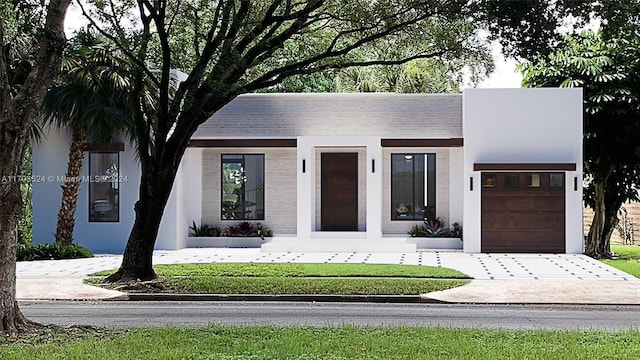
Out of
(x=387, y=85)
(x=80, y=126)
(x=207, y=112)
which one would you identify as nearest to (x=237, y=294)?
(x=207, y=112)

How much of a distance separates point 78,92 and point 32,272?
634cm

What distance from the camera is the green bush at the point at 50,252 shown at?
86.2 feet

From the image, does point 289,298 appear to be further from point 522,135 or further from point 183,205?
point 183,205

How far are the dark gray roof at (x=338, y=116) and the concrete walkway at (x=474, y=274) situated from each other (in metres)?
3.95

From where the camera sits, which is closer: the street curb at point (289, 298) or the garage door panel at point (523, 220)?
the street curb at point (289, 298)

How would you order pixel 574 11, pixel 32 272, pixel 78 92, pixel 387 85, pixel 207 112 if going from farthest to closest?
pixel 387 85 < pixel 78 92 < pixel 32 272 < pixel 207 112 < pixel 574 11

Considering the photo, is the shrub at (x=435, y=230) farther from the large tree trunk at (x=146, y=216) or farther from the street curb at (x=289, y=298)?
the large tree trunk at (x=146, y=216)

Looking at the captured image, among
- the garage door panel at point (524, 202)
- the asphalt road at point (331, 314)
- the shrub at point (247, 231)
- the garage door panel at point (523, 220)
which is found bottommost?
the asphalt road at point (331, 314)

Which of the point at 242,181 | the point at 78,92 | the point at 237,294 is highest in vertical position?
the point at 78,92

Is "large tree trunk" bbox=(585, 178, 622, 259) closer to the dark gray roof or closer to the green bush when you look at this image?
the dark gray roof

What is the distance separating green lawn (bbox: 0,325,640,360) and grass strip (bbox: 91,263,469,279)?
9.08 metres

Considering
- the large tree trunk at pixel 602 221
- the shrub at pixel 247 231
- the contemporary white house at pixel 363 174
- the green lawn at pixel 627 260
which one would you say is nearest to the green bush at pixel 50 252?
the contemporary white house at pixel 363 174

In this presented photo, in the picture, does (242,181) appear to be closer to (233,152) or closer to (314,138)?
(233,152)

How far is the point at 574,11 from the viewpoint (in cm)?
1562
